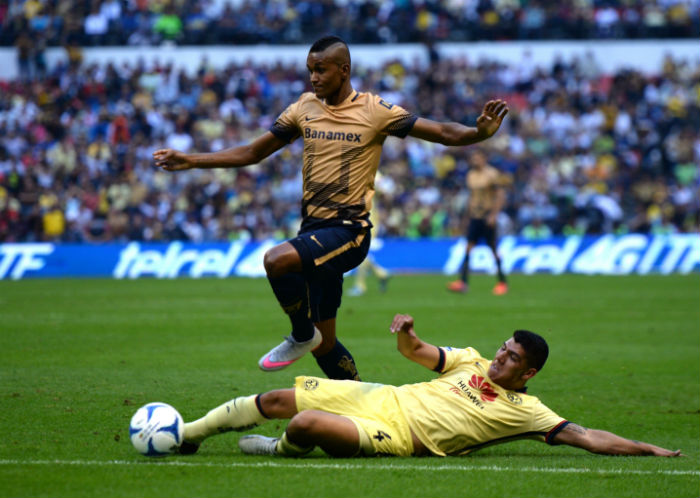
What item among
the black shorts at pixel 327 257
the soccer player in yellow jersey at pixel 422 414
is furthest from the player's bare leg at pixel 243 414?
the black shorts at pixel 327 257

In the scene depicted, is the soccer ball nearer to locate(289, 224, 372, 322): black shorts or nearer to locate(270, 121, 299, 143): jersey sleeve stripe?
locate(289, 224, 372, 322): black shorts

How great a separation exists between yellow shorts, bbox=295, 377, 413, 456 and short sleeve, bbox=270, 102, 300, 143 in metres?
2.04

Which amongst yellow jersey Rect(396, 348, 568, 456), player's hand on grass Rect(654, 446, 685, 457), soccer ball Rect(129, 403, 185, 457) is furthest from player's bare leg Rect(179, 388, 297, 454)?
player's hand on grass Rect(654, 446, 685, 457)

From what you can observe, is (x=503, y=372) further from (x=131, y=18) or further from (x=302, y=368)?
(x=131, y=18)

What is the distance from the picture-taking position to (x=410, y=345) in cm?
644

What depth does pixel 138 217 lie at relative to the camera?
88.4 ft

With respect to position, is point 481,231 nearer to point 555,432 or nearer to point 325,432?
point 555,432

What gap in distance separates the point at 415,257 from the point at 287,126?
62.4 feet

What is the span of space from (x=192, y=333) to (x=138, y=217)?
14.1m

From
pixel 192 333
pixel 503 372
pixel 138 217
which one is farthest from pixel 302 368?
pixel 138 217

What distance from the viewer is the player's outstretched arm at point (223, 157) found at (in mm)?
7461

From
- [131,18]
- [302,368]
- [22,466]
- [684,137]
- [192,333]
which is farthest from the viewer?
[131,18]

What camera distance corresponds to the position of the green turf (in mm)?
5660

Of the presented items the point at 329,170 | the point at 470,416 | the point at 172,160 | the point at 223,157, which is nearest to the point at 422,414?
the point at 470,416
